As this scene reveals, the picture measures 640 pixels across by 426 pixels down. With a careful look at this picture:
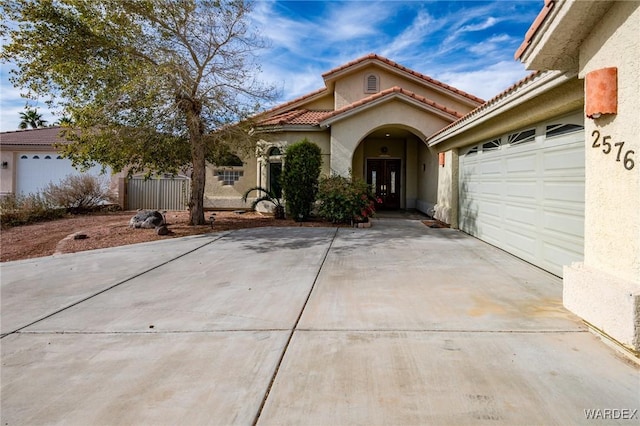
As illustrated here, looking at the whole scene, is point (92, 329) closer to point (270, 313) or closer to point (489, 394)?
point (270, 313)

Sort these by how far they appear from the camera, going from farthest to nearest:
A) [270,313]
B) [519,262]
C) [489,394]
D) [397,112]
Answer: [397,112]
[519,262]
[270,313]
[489,394]

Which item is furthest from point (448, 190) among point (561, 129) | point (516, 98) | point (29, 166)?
point (29, 166)

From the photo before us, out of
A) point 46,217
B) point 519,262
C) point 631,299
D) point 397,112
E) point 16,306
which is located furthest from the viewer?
point 397,112

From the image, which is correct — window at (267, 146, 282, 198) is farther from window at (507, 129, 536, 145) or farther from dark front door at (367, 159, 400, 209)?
window at (507, 129, 536, 145)

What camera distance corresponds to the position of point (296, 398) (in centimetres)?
276

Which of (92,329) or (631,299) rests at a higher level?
(631,299)

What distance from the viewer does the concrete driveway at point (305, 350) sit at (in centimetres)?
263

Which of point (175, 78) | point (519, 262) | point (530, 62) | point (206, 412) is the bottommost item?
point (206, 412)

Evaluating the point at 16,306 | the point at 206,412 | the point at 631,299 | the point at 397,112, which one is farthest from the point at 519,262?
the point at 397,112

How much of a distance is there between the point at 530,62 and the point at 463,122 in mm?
5337

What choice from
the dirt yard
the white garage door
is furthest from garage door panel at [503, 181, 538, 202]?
the white garage door

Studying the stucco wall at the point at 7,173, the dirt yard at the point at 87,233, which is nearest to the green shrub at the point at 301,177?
the dirt yard at the point at 87,233

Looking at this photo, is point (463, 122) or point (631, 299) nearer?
point (631, 299)

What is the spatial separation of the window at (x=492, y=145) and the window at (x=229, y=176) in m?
11.4
